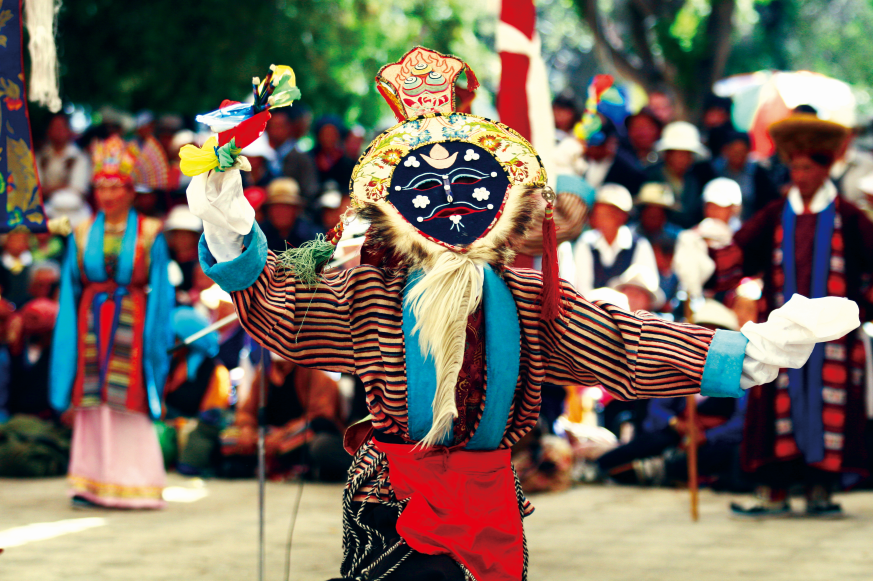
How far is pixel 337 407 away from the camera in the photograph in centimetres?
680

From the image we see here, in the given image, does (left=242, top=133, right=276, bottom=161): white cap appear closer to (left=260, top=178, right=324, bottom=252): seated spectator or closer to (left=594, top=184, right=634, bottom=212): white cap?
(left=260, top=178, right=324, bottom=252): seated spectator

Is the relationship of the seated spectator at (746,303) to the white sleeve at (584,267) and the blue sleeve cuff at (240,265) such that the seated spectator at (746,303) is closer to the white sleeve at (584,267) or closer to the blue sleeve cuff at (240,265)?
the white sleeve at (584,267)

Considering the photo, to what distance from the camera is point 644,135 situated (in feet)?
27.5

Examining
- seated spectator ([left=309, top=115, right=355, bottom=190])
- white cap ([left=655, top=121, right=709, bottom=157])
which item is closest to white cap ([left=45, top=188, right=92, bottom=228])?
seated spectator ([left=309, top=115, right=355, bottom=190])

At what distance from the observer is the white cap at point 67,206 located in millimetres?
8273

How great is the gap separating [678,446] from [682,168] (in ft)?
8.65

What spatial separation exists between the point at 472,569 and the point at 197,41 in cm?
920

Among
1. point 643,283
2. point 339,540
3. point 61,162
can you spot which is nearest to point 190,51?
point 61,162

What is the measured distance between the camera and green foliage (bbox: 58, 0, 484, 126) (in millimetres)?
10602

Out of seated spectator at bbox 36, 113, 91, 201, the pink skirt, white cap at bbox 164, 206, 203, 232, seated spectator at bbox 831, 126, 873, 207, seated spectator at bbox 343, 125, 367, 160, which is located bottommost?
the pink skirt

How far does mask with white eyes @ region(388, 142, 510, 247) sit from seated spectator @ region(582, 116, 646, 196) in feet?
16.5

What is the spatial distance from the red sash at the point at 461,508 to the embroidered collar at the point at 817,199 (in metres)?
3.02

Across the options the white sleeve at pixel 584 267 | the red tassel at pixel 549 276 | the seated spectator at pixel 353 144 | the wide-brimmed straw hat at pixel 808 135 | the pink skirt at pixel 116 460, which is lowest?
the pink skirt at pixel 116 460

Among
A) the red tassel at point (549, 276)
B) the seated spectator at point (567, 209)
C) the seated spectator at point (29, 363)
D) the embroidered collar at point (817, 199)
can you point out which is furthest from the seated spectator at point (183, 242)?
the red tassel at point (549, 276)
